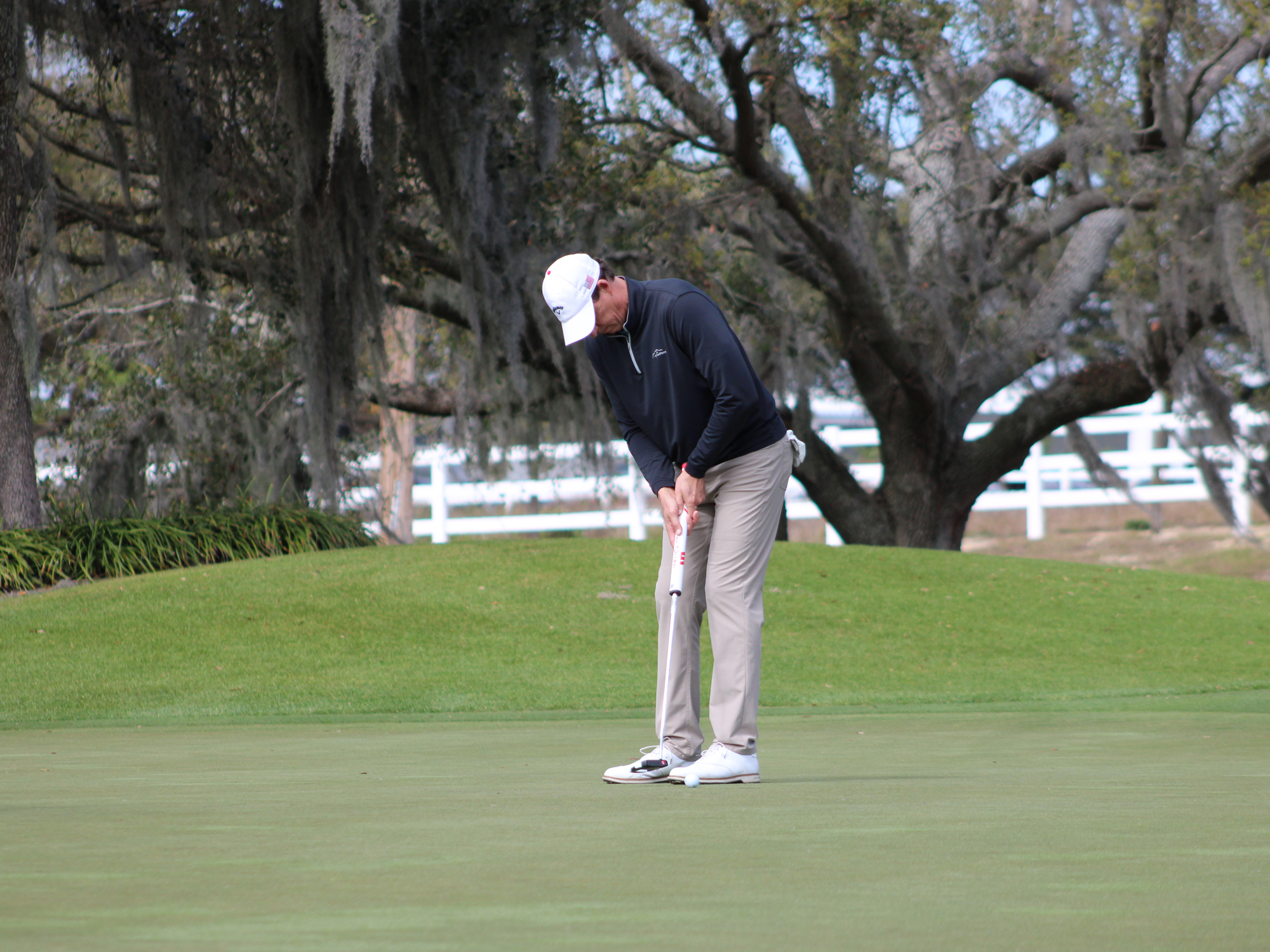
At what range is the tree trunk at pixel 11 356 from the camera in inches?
451

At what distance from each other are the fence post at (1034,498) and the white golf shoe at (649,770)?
21.4 m

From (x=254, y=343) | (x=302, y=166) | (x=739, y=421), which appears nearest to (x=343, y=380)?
(x=302, y=166)

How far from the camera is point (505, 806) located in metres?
3.47

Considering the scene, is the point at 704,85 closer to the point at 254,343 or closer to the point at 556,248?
the point at 556,248

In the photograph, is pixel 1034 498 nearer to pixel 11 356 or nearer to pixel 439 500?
pixel 439 500

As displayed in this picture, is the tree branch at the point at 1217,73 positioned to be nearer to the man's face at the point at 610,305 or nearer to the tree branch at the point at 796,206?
the tree branch at the point at 796,206

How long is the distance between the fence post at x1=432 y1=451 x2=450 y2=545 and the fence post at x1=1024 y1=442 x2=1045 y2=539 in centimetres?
1002

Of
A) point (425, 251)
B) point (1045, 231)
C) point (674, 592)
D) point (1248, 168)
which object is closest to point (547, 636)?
point (425, 251)

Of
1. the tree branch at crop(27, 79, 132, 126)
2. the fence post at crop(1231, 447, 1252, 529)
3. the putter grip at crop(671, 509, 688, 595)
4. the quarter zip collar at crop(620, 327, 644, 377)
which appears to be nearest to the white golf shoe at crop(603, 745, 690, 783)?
the putter grip at crop(671, 509, 688, 595)

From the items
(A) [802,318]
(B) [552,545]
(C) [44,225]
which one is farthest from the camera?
(A) [802,318]

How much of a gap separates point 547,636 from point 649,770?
5772mm

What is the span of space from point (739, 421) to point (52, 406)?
52.5ft

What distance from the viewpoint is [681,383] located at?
441 centimetres

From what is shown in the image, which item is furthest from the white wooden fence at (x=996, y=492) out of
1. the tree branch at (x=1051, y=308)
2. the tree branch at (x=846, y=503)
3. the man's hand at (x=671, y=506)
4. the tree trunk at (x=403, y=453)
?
the man's hand at (x=671, y=506)
